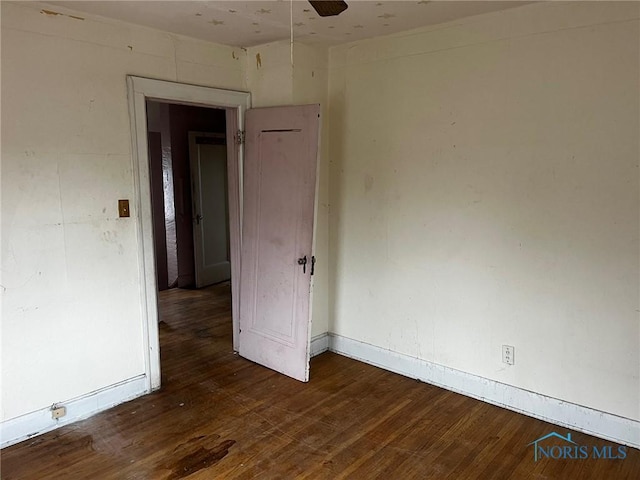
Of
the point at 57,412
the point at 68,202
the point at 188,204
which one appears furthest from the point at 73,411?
the point at 188,204

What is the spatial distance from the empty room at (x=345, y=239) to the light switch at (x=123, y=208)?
0.01 m

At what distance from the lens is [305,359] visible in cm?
345

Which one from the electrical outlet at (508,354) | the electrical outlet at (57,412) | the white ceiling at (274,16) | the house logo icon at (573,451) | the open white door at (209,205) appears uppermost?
the white ceiling at (274,16)

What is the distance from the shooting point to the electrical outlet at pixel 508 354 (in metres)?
3.02

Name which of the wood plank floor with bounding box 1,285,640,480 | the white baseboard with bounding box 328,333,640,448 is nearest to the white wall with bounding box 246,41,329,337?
the white baseboard with bounding box 328,333,640,448

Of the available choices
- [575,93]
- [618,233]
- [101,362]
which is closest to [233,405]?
[101,362]

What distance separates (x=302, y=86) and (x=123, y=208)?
1.57m

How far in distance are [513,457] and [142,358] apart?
2407mm

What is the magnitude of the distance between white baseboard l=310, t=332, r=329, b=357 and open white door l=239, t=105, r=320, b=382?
0.42m

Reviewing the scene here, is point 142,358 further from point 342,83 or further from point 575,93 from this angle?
point 575,93

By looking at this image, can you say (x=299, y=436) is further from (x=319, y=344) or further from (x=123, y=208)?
(x=123, y=208)

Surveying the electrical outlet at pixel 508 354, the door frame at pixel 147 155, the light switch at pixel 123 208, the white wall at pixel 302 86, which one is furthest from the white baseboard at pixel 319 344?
the light switch at pixel 123 208

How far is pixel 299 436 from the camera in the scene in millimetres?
2775

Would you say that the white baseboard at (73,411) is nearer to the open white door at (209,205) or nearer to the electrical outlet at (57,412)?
the electrical outlet at (57,412)
